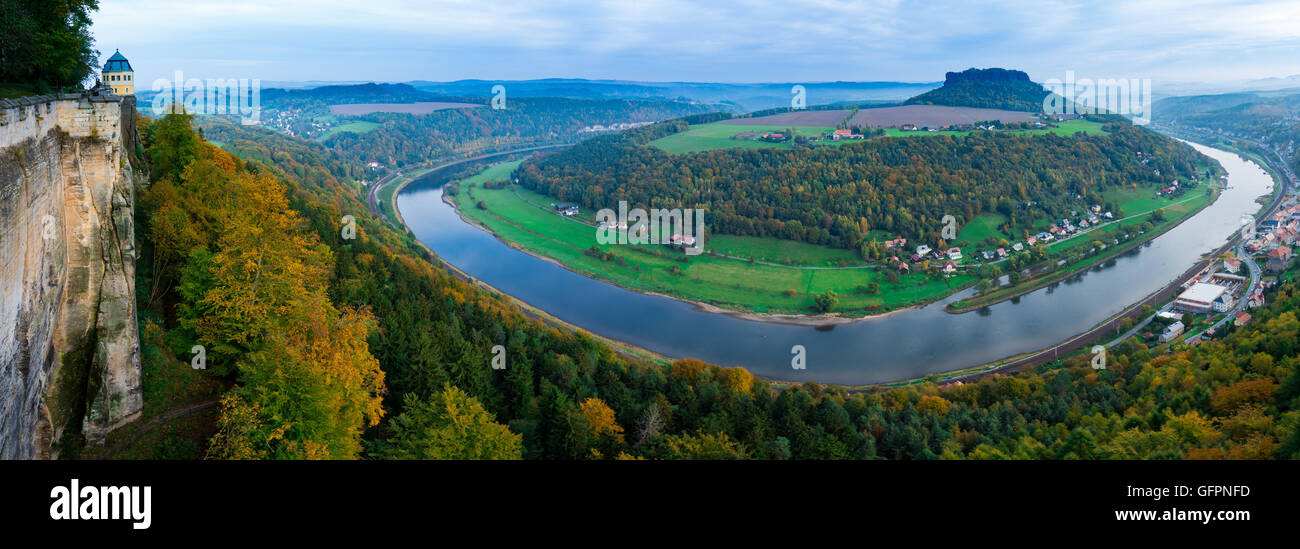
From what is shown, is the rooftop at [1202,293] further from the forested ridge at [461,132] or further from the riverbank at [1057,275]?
the forested ridge at [461,132]

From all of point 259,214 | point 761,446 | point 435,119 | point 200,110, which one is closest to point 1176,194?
point 761,446

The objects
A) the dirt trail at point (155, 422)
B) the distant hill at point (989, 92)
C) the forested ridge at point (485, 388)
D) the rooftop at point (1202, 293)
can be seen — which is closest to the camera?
the dirt trail at point (155, 422)

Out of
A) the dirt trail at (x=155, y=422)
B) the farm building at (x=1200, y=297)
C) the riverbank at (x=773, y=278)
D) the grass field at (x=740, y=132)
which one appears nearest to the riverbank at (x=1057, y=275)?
the riverbank at (x=773, y=278)

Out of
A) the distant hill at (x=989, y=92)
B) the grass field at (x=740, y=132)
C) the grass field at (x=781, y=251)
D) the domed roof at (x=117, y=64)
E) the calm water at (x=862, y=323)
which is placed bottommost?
the calm water at (x=862, y=323)

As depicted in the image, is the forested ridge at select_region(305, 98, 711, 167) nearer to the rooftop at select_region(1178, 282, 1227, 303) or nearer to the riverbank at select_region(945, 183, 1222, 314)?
the riverbank at select_region(945, 183, 1222, 314)

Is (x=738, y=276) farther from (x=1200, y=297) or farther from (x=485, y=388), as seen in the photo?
(x=485, y=388)

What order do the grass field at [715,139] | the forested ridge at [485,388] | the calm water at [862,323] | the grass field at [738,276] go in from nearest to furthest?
the forested ridge at [485,388] → the calm water at [862,323] → the grass field at [738,276] → the grass field at [715,139]

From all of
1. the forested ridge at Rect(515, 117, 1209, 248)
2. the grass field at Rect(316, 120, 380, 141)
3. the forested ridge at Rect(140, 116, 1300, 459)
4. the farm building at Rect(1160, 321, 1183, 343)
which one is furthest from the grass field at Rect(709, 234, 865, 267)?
the grass field at Rect(316, 120, 380, 141)
